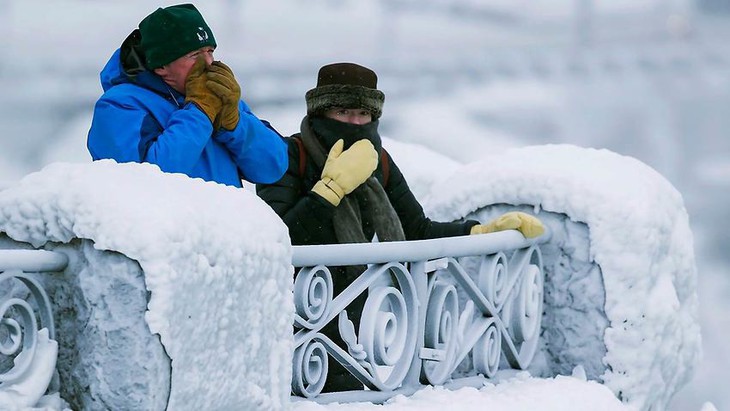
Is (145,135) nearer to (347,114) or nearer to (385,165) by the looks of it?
(347,114)

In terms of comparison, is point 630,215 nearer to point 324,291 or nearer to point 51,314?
point 324,291

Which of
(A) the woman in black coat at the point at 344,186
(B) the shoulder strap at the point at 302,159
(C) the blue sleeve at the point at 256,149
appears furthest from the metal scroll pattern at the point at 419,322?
(B) the shoulder strap at the point at 302,159

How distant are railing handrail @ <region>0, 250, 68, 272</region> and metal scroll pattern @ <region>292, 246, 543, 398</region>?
82 cm

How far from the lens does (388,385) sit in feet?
13.2

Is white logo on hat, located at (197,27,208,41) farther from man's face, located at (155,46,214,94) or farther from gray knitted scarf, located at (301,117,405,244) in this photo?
gray knitted scarf, located at (301,117,405,244)

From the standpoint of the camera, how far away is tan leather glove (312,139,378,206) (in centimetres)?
416

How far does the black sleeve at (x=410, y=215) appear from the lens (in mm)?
4828

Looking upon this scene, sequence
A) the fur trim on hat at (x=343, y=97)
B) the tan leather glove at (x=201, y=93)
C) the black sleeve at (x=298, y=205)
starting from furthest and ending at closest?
the fur trim on hat at (x=343, y=97), the black sleeve at (x=298, y=205), the tan leather glove at (x=201, y=93)

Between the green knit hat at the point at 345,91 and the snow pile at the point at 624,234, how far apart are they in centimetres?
79

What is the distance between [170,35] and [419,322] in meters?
1.21

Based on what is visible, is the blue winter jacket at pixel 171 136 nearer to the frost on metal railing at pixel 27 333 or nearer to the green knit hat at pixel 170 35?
the green knit hat at pixel 170 35

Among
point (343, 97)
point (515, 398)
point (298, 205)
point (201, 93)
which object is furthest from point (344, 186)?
point (515, 398)

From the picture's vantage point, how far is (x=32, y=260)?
2.90m

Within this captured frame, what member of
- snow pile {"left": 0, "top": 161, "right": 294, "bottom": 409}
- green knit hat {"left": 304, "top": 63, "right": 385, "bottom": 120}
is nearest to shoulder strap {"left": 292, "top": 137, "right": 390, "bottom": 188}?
green knit hat {"left": 304, "top": 63, "right": 385, "bottom": 120}
